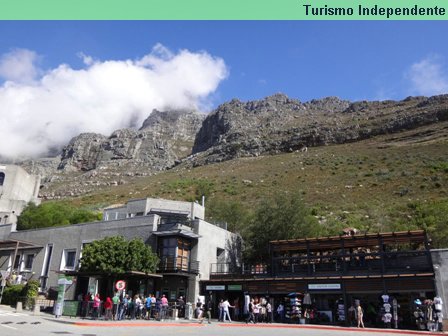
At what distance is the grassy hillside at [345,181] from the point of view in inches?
2029

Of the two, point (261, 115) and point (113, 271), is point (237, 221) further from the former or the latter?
point (261, 115)

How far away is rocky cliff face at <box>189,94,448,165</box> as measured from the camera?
101062mm

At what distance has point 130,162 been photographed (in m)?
166

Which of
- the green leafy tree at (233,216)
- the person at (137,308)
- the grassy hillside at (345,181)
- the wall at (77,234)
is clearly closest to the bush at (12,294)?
the wall at (77,234)

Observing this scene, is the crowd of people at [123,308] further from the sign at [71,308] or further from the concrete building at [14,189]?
the concrete building at [14,189]

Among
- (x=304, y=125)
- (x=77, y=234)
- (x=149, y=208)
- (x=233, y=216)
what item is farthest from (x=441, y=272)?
(x=304, y=125)

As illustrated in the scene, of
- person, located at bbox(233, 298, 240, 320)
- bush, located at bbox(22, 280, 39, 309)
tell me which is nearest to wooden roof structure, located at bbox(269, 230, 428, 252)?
person, located at bbox(233, 298, 240, 320)

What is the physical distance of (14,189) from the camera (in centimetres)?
6756

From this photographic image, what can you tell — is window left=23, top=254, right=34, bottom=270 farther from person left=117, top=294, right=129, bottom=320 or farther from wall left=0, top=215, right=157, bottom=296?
person left=117, top=294, right=129, bottom=320

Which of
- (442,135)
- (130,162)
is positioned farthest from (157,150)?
(442,135)

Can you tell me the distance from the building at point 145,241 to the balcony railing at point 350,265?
3.64 metres

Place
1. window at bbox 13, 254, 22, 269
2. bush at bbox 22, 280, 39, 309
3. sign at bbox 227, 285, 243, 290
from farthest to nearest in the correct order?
window at bbox 13, 254, 22, 269, sign at bbox 227, 285, 243, 290, bush at bbox 22, 280, 39, 309

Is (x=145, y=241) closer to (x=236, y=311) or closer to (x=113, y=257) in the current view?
(x=113, y=257)

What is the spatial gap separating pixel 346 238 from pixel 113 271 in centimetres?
1585
